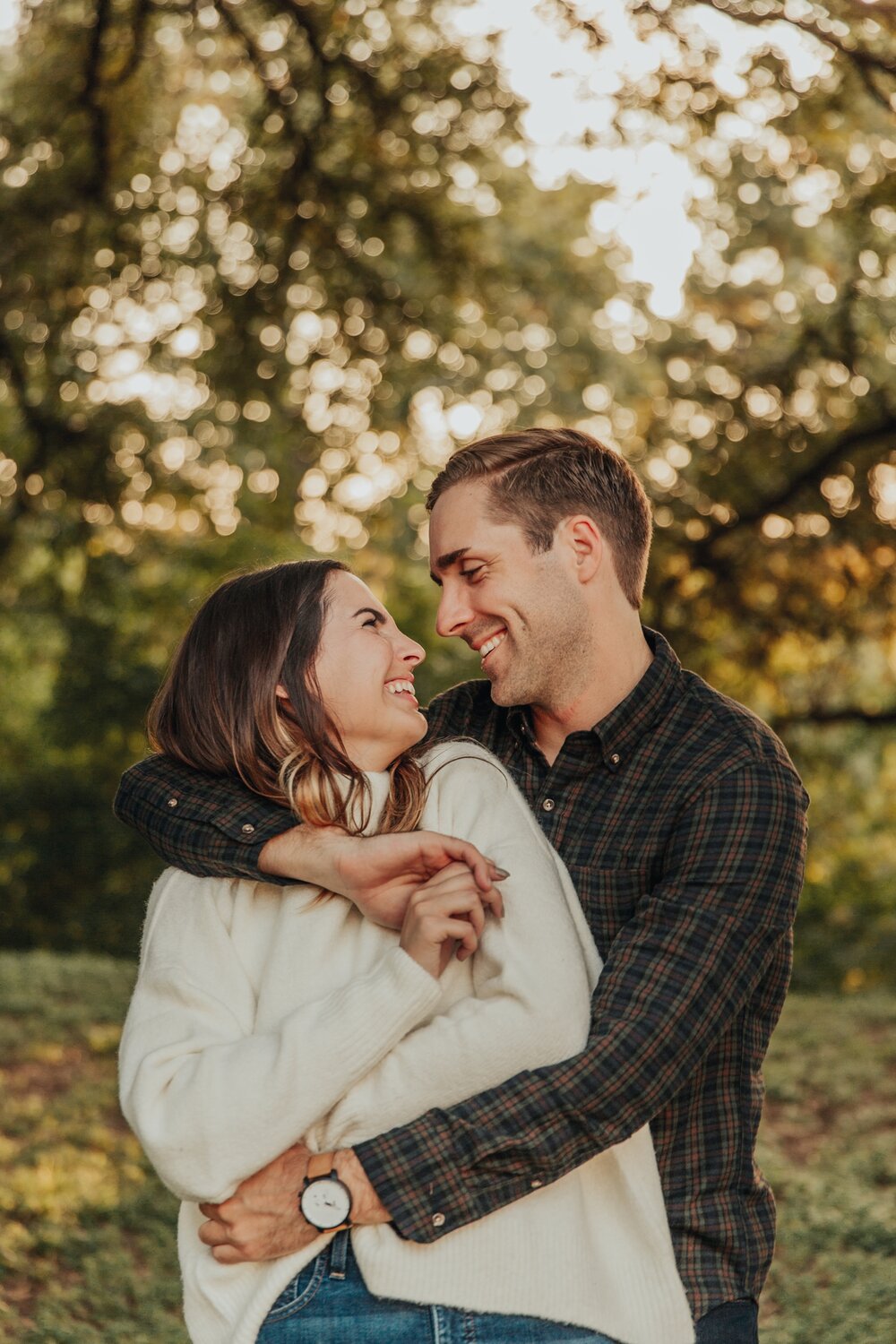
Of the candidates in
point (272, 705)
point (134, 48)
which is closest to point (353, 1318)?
point (272, 705)

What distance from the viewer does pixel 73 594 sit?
961cm

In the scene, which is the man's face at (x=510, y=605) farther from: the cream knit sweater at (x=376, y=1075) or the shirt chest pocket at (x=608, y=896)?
the cream knit sweater at (x=376, y=1075)

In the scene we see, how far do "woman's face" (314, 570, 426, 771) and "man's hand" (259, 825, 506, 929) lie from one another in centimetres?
30

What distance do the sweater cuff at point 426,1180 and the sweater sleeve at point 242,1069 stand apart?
11cm

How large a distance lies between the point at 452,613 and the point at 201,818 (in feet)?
2.42

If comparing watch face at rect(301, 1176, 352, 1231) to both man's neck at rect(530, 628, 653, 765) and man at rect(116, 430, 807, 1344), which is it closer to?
man at rect(116, 430, 807, 1344)

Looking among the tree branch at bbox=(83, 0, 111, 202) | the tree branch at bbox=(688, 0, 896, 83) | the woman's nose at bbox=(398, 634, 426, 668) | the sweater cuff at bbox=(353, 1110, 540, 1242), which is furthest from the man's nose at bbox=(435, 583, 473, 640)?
the tree branch at bbox=(83, 0, 111, 202)

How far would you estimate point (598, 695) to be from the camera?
284 cm

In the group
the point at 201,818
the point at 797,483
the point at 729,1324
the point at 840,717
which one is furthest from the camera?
the point at 840,717

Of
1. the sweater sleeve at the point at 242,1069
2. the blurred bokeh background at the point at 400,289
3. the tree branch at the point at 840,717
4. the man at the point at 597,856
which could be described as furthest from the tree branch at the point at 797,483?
the sweater sleeve at the point at 242,1069

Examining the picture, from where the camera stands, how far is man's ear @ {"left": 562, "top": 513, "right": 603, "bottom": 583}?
2.96 meters

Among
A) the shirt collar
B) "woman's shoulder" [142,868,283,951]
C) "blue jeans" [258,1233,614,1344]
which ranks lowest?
"blue jeans" [258,1233,614,1344]

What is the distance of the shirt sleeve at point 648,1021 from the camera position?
2.08 m

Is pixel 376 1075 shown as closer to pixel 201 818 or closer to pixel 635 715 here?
pixel 201 818
